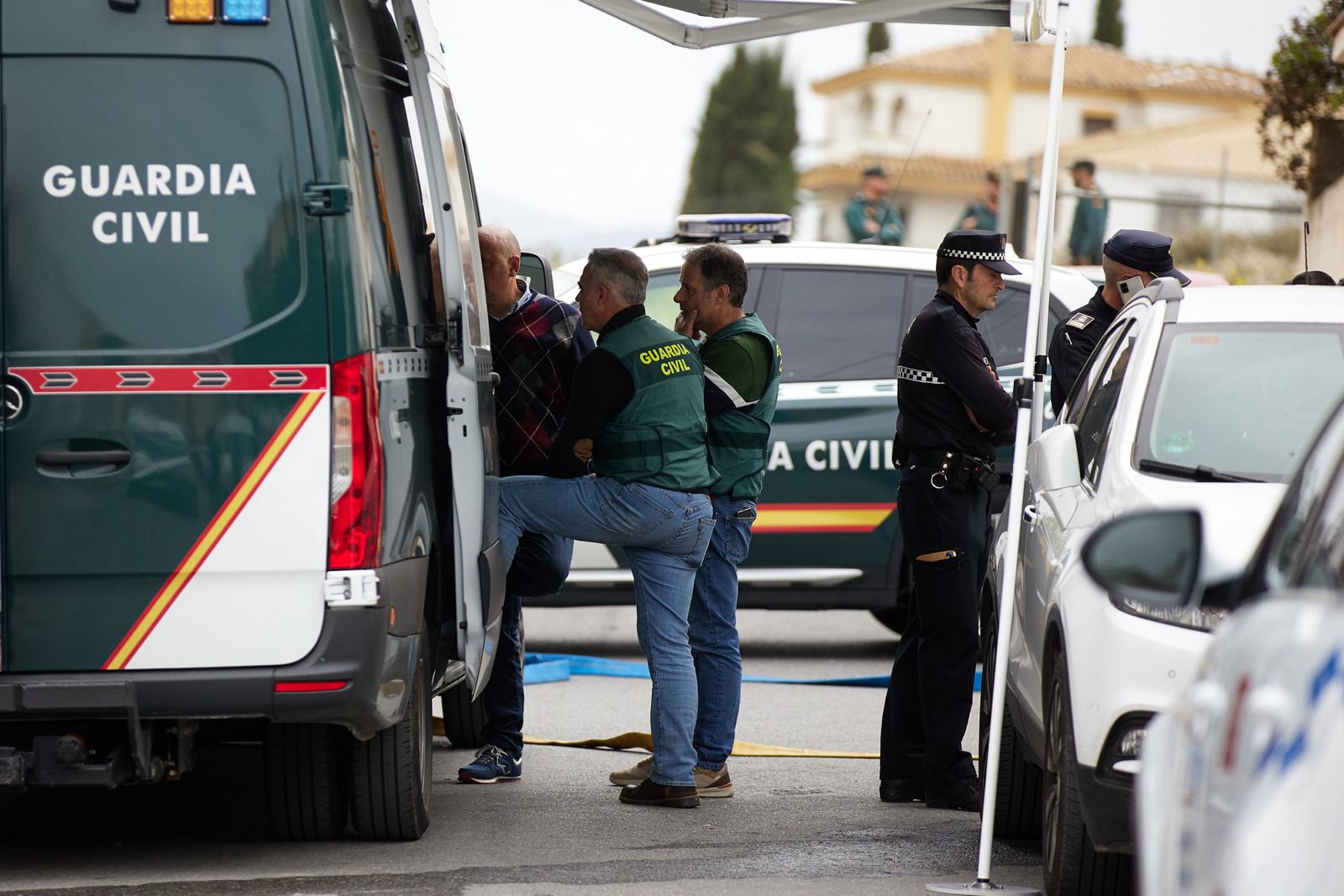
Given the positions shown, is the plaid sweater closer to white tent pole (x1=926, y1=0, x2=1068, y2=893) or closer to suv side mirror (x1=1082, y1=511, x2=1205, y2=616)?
white tent pole (x1=926, y1=0, x2=1068, y2=893)

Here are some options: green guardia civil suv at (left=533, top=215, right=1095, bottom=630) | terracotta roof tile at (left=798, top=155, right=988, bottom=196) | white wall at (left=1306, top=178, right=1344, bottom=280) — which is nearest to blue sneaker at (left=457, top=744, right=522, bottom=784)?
green guardia civil suv at (left=533, top=215, right=1095, bottom=630)

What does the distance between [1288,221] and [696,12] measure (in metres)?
33.9

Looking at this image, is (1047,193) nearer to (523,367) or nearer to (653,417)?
(653,417)

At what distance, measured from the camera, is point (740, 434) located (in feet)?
21.3

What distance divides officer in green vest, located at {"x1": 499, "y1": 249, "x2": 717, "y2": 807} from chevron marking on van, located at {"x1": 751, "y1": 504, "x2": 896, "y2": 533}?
2.90m

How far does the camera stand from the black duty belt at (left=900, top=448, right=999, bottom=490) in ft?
20.4

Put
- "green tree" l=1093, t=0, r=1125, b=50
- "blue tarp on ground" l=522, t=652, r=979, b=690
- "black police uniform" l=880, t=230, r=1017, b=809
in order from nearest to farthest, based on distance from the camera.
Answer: "black police uniform" l=880, t=230, r=1017, b=809, "blue tarp on ground" l=522, t=652, r=979, b=690, "green tree" l=1093, t=0, r=1125, b=50

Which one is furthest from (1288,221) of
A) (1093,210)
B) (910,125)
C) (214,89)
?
(214,89)

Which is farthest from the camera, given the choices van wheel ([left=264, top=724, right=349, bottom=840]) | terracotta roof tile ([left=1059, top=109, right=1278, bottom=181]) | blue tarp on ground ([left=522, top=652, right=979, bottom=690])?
terracotta roof tile ([left=1059, top=109, right=1278, bottom=181])

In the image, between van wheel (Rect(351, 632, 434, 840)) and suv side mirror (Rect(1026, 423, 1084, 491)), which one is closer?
suv side mirror (Rect(1026, 423, 1084, 491))

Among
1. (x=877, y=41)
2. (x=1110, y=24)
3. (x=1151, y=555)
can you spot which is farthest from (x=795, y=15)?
(x=877, y=41)

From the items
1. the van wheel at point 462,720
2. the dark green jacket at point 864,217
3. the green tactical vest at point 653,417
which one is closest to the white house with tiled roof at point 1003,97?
the dark green jacket at point 864,217

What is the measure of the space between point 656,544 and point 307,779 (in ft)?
4.51

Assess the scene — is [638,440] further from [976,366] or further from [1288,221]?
[1288,221]
